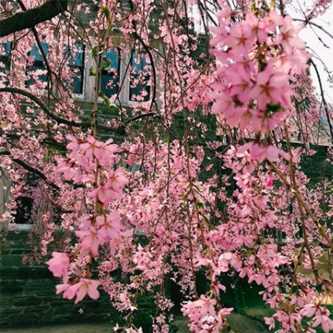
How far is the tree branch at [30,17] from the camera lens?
248cm

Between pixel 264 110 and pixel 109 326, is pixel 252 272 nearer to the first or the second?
pixel 264 110

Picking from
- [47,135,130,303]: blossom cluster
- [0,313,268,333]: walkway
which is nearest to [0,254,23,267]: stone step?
[0,313,268,333]: walkway

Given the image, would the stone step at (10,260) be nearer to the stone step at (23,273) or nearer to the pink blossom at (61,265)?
the stone step at (23,273)

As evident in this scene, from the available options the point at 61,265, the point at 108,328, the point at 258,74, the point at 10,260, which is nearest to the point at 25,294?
the point at 10,260

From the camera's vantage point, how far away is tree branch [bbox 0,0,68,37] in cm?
248

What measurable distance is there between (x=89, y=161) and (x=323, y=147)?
8829mm

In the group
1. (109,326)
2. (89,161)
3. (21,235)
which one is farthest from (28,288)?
(89,161)

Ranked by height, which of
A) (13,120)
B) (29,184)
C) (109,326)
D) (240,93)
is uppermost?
(13,120)

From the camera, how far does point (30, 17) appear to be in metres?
2.55

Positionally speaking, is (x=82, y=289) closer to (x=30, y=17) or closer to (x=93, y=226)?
(x=93, y=226)

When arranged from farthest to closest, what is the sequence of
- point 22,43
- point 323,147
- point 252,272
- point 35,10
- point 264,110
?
point 323,147 < point 22,43 < point 35,10 < point 252,272 < point 264,110

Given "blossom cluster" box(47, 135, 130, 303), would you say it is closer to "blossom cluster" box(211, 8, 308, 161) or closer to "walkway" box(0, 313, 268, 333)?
"blossom cluster" box(211, 8, 308, 161)

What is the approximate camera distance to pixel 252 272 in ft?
5.61

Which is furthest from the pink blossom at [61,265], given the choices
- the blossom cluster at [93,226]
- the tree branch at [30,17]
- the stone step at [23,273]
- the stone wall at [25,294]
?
the stone step at [23,273]
